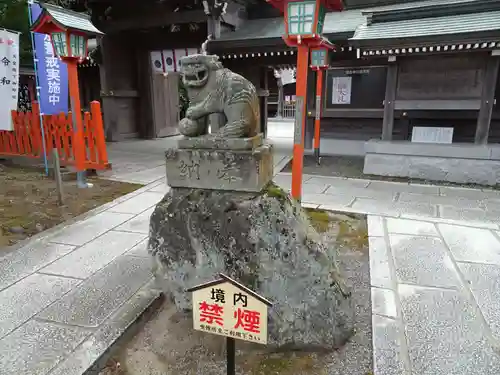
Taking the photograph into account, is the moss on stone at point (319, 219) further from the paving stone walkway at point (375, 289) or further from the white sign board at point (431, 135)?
the white sign board at point (431, 135)

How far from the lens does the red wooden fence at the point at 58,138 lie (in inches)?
280

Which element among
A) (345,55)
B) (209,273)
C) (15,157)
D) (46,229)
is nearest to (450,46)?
(345,55)

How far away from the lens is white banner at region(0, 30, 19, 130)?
272 inches

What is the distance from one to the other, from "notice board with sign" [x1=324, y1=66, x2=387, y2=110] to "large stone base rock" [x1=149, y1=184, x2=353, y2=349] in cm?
844

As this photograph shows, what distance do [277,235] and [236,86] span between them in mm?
1109

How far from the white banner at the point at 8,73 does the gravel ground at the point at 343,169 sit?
636 cm

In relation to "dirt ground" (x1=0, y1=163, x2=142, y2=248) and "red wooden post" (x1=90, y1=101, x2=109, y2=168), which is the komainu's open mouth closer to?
"dirt ground" (x1=0, y1=163, x2=142, y2=248)

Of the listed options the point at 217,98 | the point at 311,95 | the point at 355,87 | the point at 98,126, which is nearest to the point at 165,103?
the point at 311,95

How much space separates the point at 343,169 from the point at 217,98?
22.6 feet

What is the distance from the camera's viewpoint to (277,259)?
2408 millimetres

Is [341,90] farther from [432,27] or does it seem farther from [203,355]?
[203,355]

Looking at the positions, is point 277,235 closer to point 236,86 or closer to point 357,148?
point 236,86

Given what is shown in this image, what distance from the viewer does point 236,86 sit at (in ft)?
8.00

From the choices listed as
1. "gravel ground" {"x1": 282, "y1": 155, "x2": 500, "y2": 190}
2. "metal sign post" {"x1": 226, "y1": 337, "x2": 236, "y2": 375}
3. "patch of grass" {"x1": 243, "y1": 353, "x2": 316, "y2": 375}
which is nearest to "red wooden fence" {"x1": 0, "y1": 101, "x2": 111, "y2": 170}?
"gravel ground" {"x1": 282, "y1": 155, "x2": 500, "y2": 190}
